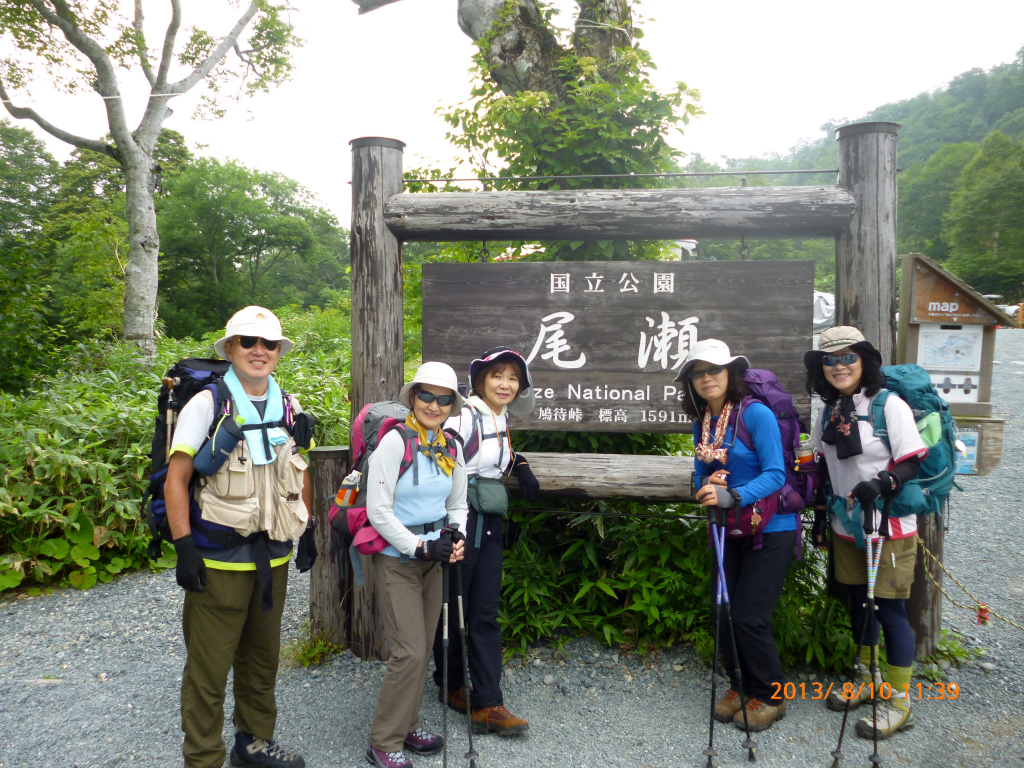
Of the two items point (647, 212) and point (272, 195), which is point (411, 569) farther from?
point (272, 195)

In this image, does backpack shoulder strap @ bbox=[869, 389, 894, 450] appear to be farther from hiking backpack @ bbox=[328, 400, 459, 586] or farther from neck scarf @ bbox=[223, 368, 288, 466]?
neck scarf @ bbox=[223, 368, 288, 466]

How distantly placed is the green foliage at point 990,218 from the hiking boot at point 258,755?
168 feet

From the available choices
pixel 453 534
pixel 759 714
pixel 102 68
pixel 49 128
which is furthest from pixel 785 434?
pixel 49 128

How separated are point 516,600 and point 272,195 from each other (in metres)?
42.4

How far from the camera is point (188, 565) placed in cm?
240

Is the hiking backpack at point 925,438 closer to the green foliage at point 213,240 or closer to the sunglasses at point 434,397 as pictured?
the sunglasses at point 434,397

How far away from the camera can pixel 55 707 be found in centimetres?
343

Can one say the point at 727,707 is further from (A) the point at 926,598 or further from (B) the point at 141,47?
(B) the point at 141,47

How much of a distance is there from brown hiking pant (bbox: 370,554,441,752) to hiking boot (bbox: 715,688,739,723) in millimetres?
1552

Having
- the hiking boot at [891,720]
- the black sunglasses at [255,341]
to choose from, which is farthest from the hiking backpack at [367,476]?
the hiking boot at [891,720]

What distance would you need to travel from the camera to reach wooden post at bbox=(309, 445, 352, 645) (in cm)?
382

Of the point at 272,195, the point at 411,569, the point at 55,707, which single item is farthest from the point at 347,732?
the point at 272,195

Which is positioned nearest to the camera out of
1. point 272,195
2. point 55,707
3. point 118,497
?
point 55,707

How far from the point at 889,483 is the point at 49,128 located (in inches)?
589
